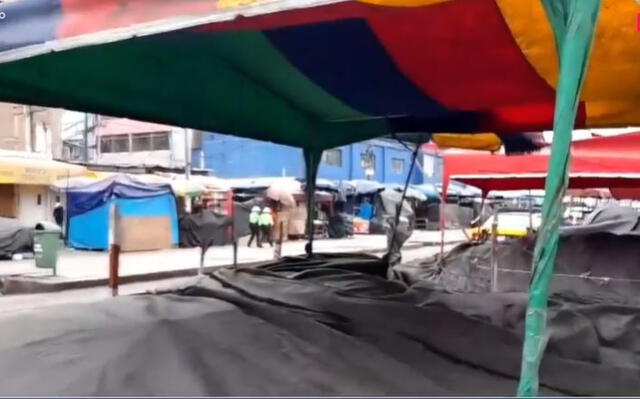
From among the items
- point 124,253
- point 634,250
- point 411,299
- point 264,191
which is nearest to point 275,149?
point 264,191

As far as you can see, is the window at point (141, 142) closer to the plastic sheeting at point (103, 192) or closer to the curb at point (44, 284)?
the plastic sheeting at point (103, 192)

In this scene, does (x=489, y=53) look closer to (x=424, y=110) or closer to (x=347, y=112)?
(x=424, y=110)

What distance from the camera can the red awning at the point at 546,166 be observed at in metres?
8.14

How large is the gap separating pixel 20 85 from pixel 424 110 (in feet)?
9.66

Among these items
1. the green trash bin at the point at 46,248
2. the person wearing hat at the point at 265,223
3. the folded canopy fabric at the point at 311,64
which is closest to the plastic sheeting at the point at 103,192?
the person wearing hat at the point at 265,223

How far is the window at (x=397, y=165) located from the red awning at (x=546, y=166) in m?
29.4

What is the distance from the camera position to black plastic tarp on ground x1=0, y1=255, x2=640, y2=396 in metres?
2.96

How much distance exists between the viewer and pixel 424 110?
213 inches

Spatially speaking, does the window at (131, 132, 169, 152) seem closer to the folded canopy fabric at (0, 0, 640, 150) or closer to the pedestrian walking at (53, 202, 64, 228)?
the pedestrian walking at (53, 202, 64, 228)

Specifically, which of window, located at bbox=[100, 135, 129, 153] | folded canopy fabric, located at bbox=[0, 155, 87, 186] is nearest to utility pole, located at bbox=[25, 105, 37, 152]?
folded canopy fabric, located at bbox=[0, 155, 87, 186]

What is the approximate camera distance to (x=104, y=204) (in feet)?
65.3

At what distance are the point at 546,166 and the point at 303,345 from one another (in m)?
5.55

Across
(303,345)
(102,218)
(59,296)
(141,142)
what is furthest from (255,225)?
(303,345)

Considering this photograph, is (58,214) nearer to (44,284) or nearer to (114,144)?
(44,284)
